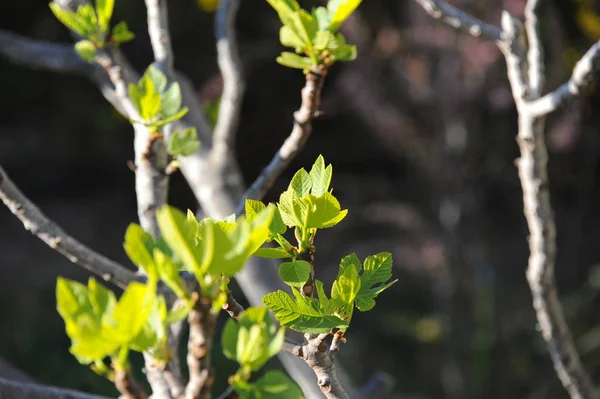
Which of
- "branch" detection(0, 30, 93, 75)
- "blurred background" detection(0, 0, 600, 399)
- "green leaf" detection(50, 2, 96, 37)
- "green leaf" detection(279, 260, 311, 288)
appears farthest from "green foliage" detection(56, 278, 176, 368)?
"blurred background" detection(0, 0, 600, 399)

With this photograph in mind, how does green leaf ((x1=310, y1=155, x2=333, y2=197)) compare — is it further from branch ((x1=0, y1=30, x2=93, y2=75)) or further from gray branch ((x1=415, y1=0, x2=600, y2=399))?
branch ((x1=0, y1=30, x2=93, y2=75))

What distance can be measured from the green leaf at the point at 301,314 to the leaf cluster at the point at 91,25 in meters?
0.36

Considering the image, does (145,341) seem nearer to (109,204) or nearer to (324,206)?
(324,206)

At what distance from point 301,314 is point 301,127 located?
0.31m

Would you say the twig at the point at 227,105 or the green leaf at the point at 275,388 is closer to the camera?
the green leaf at the point at 275,388

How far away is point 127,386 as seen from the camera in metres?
0.33

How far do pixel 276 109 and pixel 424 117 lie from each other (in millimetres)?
1450

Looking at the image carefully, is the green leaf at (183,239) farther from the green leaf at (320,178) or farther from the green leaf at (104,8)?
the green leaf at (104,8)

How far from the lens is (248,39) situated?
351 cm

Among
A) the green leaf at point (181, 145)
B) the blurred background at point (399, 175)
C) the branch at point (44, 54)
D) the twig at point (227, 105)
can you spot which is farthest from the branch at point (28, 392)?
the blurred background at point (399, 175)

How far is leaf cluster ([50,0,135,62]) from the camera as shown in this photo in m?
0.64

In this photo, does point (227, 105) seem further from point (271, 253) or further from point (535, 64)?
point (271, 253)

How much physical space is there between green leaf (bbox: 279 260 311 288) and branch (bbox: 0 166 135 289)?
23 cm

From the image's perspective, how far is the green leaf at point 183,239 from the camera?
300 mm
